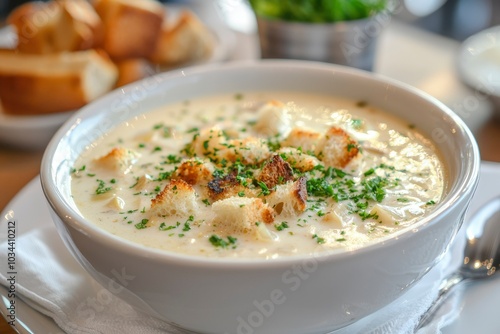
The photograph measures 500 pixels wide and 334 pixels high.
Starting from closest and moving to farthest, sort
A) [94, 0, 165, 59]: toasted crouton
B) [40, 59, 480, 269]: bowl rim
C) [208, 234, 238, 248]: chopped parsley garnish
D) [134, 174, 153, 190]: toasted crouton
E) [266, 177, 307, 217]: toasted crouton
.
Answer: [40, 59, 480, 269]: bowl rim, [208, 234, 238, 248]: chopped parsley garnish, [266, 177, 307, 217]: toasted crouton, [134, 174, 153, 190]: toasted crouton, [94, 0, 165, 59]: toasted crouton

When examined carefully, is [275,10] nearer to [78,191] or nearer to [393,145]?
[393,145]

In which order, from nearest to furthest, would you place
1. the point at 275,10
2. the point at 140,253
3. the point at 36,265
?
the point at 140,253 < the point at 36,265 < the point at 275,10

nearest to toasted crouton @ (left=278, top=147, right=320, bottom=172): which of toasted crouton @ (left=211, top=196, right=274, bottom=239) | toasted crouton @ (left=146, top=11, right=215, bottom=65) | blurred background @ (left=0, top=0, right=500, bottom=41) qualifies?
toasted crouton @ (left=211, top=196, right=274, bottom=239)

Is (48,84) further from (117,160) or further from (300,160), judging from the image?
(300,160)

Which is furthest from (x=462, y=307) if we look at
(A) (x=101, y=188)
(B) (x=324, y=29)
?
(B) (x=324, y=29)

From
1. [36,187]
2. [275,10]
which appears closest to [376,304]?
[36,187]

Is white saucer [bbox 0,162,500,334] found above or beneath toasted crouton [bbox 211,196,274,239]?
beneath

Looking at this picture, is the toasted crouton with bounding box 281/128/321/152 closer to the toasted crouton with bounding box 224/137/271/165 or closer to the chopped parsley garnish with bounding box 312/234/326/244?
the toasted crouton with bounding box 224/137/271/165
